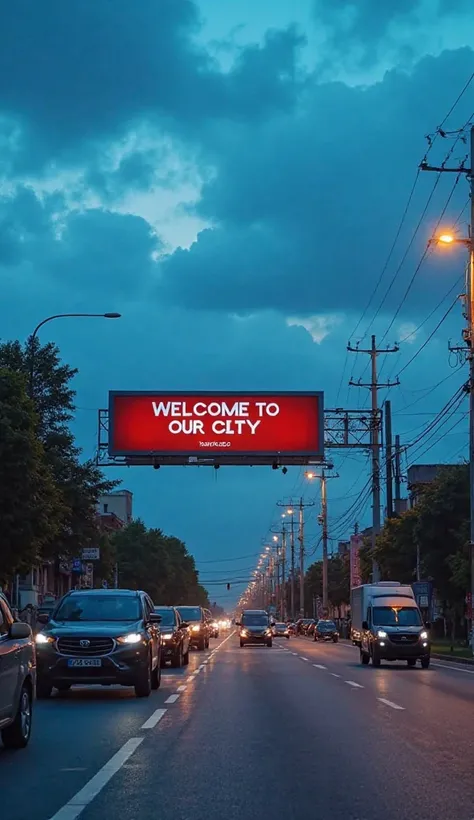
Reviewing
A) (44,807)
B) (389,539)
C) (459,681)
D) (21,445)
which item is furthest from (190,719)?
(389,539)

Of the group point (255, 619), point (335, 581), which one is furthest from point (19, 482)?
point (335, 581)

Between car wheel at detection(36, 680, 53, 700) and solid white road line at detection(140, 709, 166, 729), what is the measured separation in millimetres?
2985

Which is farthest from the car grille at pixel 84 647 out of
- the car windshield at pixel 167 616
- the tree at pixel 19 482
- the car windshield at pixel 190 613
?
the car windshield at pixel 190 613

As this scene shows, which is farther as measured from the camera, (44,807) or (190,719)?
(190,719)

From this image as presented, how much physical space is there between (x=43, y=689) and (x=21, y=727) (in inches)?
290

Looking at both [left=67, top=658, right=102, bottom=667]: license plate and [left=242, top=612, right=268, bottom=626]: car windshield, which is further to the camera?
[left=242, top=612, right=268, bottom=626]: car windshield

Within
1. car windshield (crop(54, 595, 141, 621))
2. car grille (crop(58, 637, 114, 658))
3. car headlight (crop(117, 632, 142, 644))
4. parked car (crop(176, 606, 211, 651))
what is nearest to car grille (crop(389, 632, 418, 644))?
car windshield (crop(54, 595, 141, 621))

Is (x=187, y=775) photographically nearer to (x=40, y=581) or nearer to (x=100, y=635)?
(x=100, y=635)

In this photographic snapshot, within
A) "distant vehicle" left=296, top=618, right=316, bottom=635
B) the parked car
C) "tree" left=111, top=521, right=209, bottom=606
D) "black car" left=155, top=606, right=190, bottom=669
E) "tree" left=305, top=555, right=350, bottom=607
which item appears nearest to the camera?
"black car" left=155, top=606, right=190, bottom=669

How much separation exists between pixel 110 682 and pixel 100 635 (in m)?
0.78

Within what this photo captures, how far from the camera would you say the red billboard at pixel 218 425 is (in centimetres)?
4347

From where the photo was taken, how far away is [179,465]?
43969 mm

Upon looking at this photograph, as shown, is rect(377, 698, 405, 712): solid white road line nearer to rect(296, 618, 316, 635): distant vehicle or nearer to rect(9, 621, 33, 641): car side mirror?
rect(9, 621, 33, 641): car side mirror

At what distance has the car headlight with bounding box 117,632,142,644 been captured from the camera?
1894 centimetres
